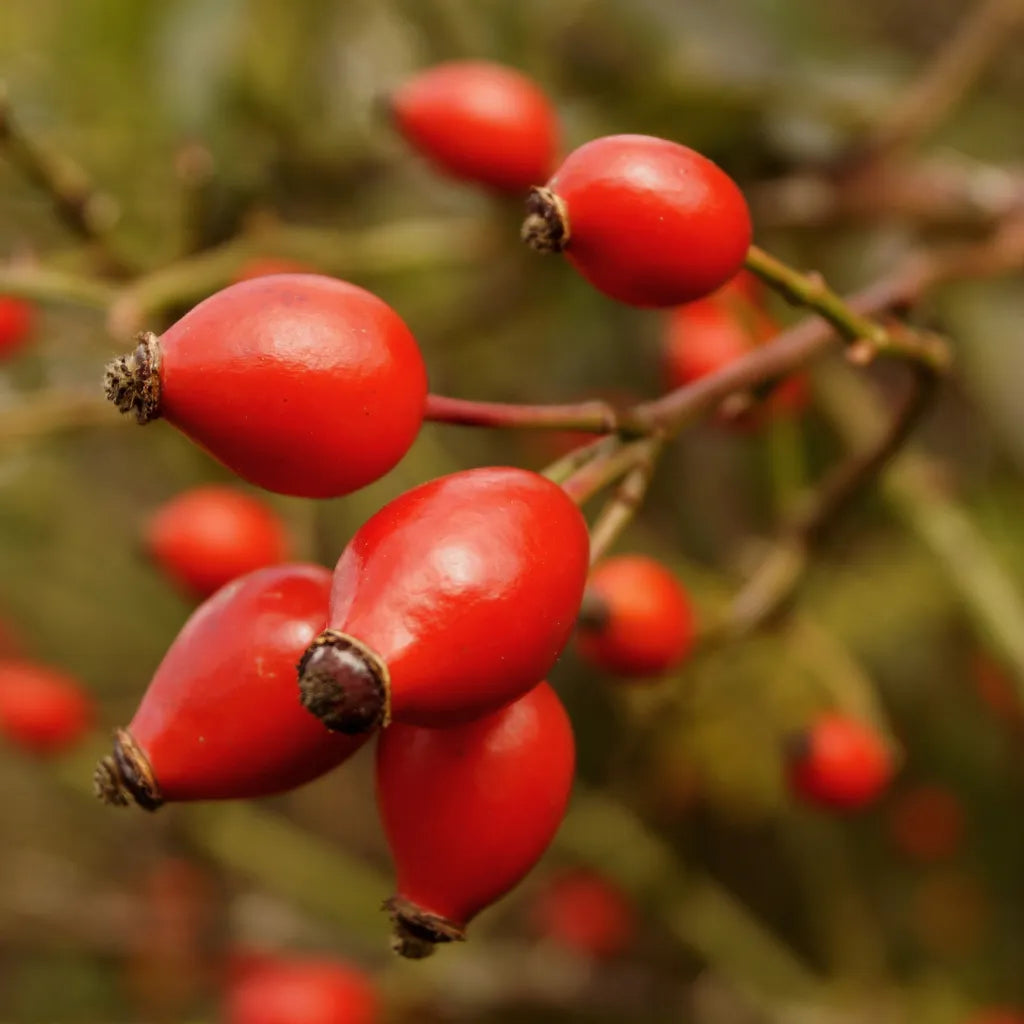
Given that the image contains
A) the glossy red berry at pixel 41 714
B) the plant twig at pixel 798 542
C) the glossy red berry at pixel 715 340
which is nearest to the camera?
the plant twig at pixel 798 542

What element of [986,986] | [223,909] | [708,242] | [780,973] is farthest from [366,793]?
[708,242]

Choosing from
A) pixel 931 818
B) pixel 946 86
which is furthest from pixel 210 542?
pixel 931 818

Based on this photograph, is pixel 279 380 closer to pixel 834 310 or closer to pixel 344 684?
pixel 344 684

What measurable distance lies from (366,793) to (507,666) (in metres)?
2.14

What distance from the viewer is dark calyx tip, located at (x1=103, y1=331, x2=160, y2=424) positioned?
0.61 metres

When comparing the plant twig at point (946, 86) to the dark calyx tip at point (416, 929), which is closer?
the dark calyx tip at point (416, 929)

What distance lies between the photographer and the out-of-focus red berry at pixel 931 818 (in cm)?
202

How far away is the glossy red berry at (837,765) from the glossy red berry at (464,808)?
0.59m

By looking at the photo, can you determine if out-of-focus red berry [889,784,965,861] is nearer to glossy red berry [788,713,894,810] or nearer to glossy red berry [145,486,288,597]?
glossy red berry [788,713,894,810]

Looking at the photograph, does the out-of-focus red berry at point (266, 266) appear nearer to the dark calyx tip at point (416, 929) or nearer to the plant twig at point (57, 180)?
the plant twig at point (57, 180)

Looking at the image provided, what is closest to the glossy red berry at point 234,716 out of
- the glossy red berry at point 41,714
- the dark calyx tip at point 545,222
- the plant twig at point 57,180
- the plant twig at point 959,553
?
Answer: the dark calyx tip at point 545,222

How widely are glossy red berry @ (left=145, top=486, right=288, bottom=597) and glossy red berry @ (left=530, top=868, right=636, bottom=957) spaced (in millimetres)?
1181

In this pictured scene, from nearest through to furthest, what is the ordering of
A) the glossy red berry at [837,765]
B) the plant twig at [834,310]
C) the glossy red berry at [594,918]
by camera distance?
1. the plant twig at [834,310]
2. the glossy red berry at [837,765]
3. the glossy red berry at [594,918]

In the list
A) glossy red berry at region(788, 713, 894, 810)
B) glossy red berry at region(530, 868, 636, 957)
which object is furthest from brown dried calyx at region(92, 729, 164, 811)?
glossy red berry at region(530, 868, 636, 957)
